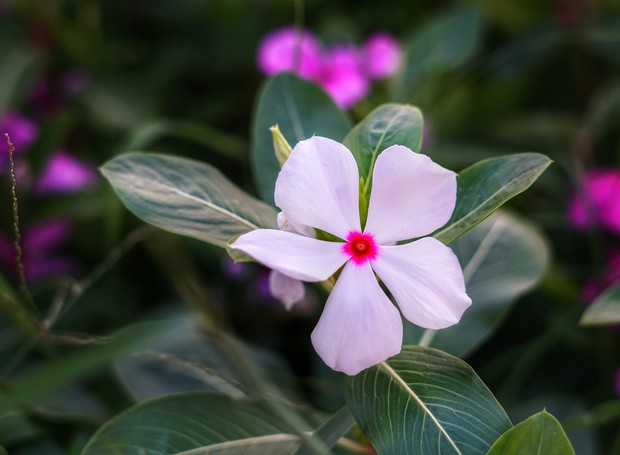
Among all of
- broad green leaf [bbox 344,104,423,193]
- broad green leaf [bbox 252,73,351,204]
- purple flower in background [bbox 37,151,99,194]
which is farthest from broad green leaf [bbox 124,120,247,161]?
broad green leaf [bbox 344,104,423,193]

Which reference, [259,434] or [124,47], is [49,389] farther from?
[124,47]

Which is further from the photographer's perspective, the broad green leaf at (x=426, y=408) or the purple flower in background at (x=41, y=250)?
the purple flower in background at (x=41, y=250)

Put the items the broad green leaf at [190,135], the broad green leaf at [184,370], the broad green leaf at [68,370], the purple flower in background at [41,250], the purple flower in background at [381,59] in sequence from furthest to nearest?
1. the purple flower in background at [381,59]
2. the purple flower in background at [41,250]
3. the broad green leaf at [190,135]
4. the broad green leaf at [184,370]
5. the broad green leaf at [68,370]

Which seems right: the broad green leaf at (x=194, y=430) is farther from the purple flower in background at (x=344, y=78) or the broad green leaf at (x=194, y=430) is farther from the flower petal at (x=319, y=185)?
the purple flower in background at (x=344, y=78)

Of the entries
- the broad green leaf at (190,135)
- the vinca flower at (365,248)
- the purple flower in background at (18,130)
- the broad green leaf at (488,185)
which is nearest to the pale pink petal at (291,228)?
the vinca flower at (365,248)

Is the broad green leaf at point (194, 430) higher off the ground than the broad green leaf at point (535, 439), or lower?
lower

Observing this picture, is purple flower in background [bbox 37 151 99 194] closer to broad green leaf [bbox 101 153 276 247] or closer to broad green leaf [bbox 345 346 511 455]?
broad green leaf [bbox 101 153 276 247]

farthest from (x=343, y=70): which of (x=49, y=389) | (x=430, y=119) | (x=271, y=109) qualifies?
(x=49, y=389)
